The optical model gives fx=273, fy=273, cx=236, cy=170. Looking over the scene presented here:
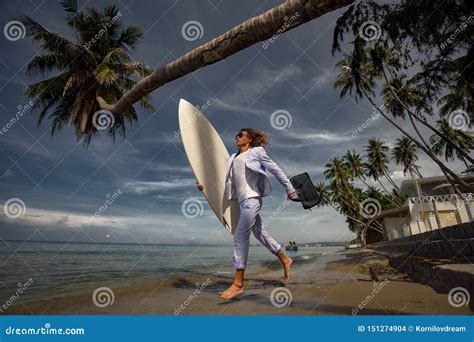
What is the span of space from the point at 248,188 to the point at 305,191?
0.57 meters

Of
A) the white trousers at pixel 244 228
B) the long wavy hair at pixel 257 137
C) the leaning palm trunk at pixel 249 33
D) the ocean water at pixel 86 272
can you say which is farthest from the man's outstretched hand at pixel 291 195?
the ocean water at pixel 86 272

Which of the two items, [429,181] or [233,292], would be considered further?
[429,181]

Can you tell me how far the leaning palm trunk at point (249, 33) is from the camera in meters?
2.57

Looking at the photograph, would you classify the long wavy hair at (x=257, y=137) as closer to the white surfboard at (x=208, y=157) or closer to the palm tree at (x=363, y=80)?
the white surfboard at (x=208, y=157)

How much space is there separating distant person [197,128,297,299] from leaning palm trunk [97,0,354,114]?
1.04 m

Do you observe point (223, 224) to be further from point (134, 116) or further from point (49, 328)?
point (134, 116)

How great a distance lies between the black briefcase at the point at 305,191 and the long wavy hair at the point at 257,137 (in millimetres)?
482

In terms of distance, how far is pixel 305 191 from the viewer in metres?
2.64

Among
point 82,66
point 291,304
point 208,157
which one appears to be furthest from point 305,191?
point 82,66

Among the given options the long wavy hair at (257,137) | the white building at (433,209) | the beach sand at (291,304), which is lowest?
the beach sand at (291,304)

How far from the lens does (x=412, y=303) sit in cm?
207

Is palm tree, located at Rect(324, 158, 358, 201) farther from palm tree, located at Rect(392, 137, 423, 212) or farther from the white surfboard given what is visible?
the white surfboard

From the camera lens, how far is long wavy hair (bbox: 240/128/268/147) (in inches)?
111

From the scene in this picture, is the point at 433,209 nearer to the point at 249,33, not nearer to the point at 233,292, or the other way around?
the point at 249,33
